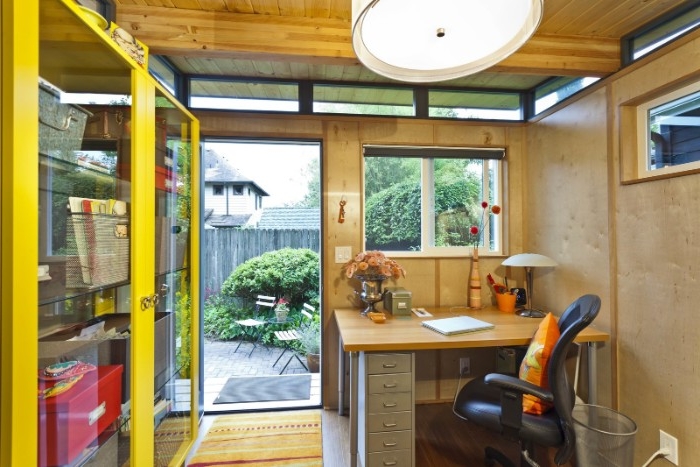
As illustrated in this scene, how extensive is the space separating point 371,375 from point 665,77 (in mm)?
2128

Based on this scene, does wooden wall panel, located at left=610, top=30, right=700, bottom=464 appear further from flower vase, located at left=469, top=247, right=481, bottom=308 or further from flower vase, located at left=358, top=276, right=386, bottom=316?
flower vase, located at left=358, top=276, right=386, bottom=316

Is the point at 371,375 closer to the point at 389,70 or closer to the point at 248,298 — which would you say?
the point at 389,70

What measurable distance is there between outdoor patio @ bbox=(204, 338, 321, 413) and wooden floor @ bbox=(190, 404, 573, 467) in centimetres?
23

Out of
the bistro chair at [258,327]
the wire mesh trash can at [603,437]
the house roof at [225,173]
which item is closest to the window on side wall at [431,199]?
the wire mesh trash can at [603,437]

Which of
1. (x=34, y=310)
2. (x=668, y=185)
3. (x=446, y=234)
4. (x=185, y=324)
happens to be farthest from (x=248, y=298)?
(x=668, y=185)

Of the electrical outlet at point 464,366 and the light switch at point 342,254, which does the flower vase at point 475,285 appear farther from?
the light switch at point 342,254

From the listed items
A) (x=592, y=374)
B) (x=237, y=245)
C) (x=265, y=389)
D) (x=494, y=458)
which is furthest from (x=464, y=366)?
(x=237, y=245)

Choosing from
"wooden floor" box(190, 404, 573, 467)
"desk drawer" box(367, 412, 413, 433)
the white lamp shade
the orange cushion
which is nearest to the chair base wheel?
"wooden floor" box(190, 404, 573, 467)

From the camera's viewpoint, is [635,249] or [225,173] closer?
[635,249]

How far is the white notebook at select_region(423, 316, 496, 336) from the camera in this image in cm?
178

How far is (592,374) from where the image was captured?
5.85 ft

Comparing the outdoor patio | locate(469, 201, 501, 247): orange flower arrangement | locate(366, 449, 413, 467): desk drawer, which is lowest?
the outdoor patio

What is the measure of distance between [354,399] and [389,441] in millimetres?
269

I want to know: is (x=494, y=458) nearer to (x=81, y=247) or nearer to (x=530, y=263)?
(x=530, y=263)
